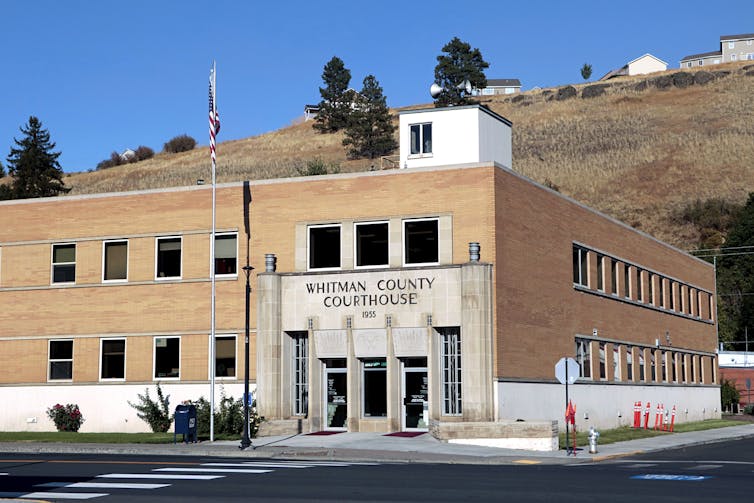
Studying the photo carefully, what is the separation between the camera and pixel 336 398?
3969 centimetres

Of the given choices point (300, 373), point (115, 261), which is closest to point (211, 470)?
point (300, 373)

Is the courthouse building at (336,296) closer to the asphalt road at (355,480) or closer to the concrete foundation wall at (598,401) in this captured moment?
the concrete foundation wall at (598,401)

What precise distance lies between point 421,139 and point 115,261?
1321 cm

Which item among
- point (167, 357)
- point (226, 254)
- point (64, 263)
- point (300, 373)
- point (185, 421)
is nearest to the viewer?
point (185, 421)

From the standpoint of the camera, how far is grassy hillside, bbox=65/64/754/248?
116 metres

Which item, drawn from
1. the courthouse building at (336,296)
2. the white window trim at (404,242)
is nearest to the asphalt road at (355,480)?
the courthouse building at (336,296)

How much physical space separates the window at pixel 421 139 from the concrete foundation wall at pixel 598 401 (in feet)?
33.6

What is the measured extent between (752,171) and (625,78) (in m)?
54.9

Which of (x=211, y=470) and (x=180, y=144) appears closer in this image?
(x=211, y=470)

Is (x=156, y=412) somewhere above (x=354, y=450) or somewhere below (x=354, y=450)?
above

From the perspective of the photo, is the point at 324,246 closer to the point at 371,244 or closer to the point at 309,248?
the point at 309,248

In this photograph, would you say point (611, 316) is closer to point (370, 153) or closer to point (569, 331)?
point (569, 331)

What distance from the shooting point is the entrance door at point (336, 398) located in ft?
130

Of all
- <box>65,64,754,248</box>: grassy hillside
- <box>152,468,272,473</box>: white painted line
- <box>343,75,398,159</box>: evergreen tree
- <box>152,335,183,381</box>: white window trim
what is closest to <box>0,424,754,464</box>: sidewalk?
<box>152,468,272,473</box>: white painted line
